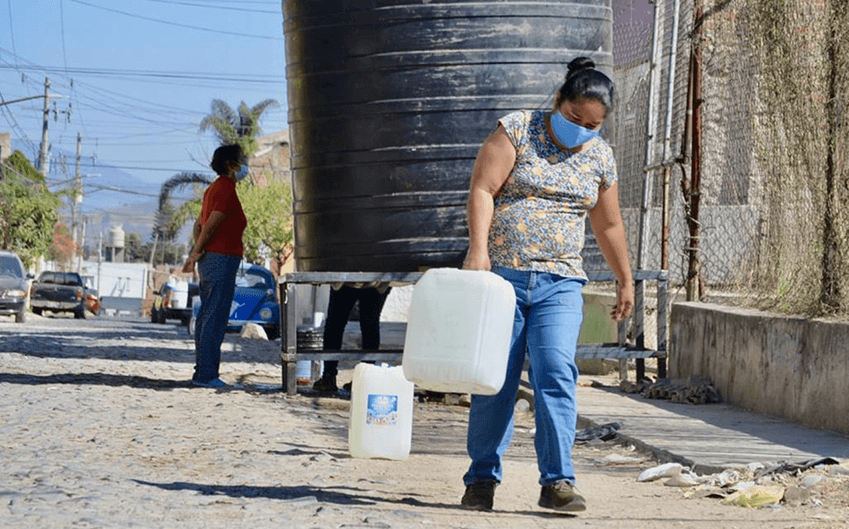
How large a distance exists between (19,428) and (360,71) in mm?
3835

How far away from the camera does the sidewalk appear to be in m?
6.60

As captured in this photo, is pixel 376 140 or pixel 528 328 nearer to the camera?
pixel 528 328

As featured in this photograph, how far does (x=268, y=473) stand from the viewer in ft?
19.8

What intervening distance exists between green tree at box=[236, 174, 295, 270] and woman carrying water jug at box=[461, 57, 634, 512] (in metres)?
47.2

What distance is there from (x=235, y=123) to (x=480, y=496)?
179ft

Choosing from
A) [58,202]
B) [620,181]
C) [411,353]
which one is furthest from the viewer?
[58,202]

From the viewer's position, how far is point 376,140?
32.7 feet

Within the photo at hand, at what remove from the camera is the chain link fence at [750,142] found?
8242mm

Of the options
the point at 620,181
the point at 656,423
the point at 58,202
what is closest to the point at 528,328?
the point at 656,423

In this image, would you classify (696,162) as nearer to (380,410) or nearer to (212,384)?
(212,384)

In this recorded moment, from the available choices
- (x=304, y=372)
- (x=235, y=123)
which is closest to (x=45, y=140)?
(x=235, y=123)

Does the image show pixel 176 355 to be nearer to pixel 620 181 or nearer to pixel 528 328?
pixel 620 181

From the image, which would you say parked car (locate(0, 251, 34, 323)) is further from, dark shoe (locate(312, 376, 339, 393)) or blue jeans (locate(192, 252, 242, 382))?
dark shoe (locate(312, 376, 339, 393))

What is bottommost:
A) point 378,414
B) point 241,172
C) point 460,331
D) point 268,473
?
point 268,473
